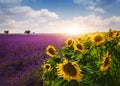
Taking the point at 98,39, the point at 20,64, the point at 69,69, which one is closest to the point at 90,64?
the point at 98,39

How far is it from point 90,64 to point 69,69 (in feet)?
3.44

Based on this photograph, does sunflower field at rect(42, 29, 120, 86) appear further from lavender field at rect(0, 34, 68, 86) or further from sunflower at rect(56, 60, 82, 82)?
lavender field at rect(0, 34, 68, 86)

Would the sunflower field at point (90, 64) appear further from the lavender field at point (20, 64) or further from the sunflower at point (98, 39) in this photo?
the lavender field at point (20, 64)

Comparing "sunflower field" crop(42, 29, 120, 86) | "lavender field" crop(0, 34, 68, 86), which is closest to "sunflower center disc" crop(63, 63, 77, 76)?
"sunflower field" crop(42, 29, 120, 86)

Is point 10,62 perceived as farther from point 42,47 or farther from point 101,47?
point 101,47

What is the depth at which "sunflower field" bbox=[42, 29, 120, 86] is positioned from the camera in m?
2.92

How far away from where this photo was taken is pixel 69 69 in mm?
2904

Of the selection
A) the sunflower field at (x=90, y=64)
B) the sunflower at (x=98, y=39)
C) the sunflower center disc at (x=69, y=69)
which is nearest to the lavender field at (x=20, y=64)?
the sunflower field at (x=90, y=64)

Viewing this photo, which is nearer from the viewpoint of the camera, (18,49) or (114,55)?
(114,55)

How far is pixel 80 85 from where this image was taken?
2.96m

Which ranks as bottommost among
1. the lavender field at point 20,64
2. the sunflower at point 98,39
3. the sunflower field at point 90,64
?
the lavender field at point 20,64

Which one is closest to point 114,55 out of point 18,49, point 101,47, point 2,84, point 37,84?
point 101,47

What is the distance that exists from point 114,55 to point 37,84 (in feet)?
14.4

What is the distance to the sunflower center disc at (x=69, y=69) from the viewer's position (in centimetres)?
286
